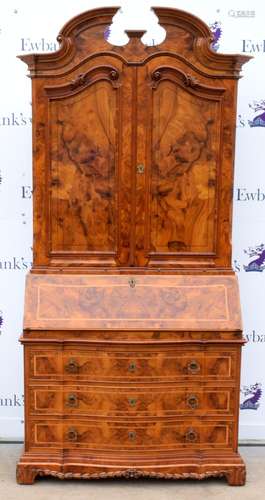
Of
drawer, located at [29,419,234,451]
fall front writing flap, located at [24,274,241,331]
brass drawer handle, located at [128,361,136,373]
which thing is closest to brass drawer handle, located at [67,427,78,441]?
drawer, located at [29,419,234,451]

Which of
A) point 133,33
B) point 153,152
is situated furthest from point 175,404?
point 133,33

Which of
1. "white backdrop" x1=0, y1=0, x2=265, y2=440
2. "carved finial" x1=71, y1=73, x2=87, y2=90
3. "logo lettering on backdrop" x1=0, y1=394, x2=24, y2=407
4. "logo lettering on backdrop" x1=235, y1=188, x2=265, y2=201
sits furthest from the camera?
"logo lettering on backdrop" x1=0, y1=394, x2=24, y2=407

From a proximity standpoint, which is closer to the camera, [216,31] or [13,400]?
[216,31]

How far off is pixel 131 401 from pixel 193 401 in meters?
0.37

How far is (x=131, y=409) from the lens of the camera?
3.74 meters

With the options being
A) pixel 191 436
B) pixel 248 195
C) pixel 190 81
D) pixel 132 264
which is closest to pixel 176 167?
pixel 190 81

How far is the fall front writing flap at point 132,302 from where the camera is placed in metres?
3.70

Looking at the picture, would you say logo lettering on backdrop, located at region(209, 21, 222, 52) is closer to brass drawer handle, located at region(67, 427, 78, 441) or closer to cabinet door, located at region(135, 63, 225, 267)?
cabinet door, located at region(135, 63, 225, 267)

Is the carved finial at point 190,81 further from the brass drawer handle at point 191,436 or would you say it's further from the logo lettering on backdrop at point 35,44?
the brass drawer handle at point 191,436

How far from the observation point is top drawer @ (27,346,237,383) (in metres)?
3.71

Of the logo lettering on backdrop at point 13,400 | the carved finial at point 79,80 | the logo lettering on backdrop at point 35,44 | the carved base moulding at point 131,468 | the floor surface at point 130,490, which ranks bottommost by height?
the floor surface at point 130,490

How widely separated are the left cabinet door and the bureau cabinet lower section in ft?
1.76

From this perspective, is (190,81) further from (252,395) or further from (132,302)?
(252,395)

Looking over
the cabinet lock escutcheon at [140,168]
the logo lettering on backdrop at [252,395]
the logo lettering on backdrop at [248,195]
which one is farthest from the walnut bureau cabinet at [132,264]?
the logo lettering on backdrop at [252,395]
